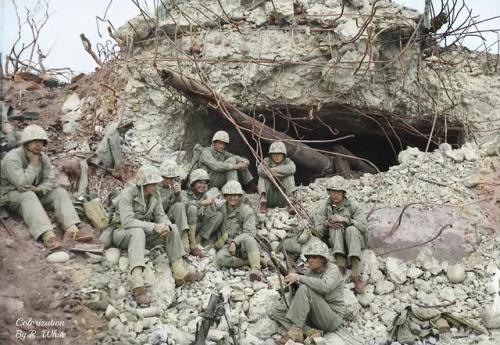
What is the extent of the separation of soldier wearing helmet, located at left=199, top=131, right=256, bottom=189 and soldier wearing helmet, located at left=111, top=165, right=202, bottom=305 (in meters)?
1.65

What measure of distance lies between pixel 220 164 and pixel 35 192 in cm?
269

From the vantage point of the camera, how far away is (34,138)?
20.3ft

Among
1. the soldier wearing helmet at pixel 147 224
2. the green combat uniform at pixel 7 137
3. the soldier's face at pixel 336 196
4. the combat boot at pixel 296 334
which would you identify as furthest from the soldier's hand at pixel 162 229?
the soldier's face at pixel 336 196

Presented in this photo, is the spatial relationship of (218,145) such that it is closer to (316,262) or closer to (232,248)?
(232,248)

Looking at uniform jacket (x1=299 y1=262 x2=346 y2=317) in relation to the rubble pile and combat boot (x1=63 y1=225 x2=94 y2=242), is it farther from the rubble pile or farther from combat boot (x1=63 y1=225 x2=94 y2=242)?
combat boot (x1=63 y1=225 x2=94 y2=242)

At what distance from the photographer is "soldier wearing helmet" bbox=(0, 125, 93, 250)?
6105 mm

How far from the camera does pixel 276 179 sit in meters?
8.40

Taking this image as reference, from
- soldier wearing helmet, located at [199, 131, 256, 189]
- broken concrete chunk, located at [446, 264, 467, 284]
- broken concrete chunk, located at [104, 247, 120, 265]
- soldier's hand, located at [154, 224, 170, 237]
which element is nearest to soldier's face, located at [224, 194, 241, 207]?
soldier wearing helmet, located at [199, 131, 256, 189]

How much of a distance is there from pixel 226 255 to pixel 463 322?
2.69 m

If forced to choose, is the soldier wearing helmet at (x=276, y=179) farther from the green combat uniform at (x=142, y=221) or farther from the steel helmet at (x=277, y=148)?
the green combat uniform at (x=142, y=221)

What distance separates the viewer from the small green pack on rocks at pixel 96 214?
21.7 feet

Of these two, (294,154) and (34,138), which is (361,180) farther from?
(34,138)

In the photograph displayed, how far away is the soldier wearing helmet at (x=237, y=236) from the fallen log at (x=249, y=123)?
902mm

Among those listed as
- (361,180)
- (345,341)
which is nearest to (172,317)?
(345,341)
